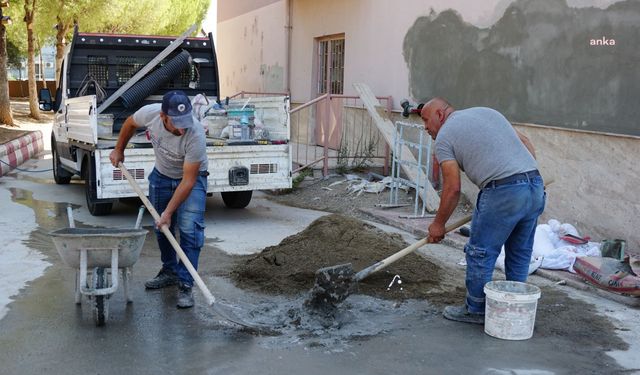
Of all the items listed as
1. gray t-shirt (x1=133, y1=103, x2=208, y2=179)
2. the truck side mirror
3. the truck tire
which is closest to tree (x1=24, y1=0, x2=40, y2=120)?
the truck tire

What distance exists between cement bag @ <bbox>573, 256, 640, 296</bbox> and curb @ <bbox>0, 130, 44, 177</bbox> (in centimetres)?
1071

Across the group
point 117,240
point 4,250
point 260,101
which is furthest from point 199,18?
point 117,240

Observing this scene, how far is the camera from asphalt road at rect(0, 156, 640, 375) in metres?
4.38

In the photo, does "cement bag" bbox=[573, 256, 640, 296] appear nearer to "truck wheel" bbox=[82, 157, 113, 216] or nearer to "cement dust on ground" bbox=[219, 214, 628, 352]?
"cement dust on ground" bbox=[219, 214, 628, 352]

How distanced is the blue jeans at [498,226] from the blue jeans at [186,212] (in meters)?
2.04

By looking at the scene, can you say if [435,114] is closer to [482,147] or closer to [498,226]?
[482,147]

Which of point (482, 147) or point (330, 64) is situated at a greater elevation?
point (330, 64)

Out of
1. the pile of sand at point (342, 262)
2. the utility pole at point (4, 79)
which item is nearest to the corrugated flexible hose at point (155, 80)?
the pile of sand at point (342, 262)

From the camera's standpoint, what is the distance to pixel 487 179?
192 inches

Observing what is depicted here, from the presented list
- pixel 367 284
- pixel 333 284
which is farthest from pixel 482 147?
pixel 367 284

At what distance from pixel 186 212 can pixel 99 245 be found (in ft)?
2.67

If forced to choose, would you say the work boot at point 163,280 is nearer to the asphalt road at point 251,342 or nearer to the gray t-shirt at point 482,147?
the asphalt road at point 251,342

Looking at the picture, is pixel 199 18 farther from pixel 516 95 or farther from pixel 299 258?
pixel 299 258

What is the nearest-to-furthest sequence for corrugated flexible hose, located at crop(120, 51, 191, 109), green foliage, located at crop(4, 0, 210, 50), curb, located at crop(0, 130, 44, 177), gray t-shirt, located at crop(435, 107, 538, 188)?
gray t-shirt, located at crop(435, 107, 538, 188) < corrugated flexible hose, located at crop(120, 51, 191, 109) < curb, located at crop(0, 130, 44, 177) < green foliage, located at crop(4, 0, 210, 50)
